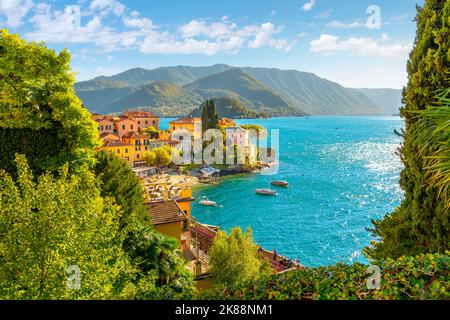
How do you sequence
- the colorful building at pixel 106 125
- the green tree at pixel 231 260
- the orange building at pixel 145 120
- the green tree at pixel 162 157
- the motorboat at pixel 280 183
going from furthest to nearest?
1. the orange building at pixel 145 120
2. the green tree at pixel 162 157
3. the colorful building at pixel 106 125
4. the motorboat at pixel 280 183
5. the green tree at pixel 231 260

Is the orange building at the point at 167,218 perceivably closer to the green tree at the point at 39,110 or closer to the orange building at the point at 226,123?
the green tree at the point at 39,110

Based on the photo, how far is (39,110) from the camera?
901 cm

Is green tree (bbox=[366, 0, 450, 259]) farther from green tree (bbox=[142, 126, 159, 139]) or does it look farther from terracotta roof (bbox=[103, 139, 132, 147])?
green tree (bbox=[142, 126, 159, 139])

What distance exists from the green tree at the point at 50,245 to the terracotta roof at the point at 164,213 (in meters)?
9.06

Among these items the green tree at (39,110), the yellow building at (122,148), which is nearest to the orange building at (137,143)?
the yellow building at (122,148)

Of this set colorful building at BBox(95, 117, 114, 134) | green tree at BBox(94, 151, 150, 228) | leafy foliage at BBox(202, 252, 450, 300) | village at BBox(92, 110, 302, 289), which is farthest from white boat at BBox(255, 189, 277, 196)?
leafy foliage at BBox(202, 252, 450, 300)

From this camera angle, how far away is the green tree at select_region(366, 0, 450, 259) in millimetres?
5652

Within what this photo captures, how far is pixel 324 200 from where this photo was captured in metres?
46.6

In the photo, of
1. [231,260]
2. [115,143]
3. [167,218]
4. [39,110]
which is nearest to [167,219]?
[167,218]

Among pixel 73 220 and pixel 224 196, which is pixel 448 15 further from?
pixel 224 196

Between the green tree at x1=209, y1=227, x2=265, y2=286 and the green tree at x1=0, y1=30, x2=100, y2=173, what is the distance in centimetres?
1026

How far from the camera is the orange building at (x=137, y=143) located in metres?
61.8

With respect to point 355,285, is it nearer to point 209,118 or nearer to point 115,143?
point 115,143

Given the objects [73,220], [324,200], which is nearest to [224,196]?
[324,200]
